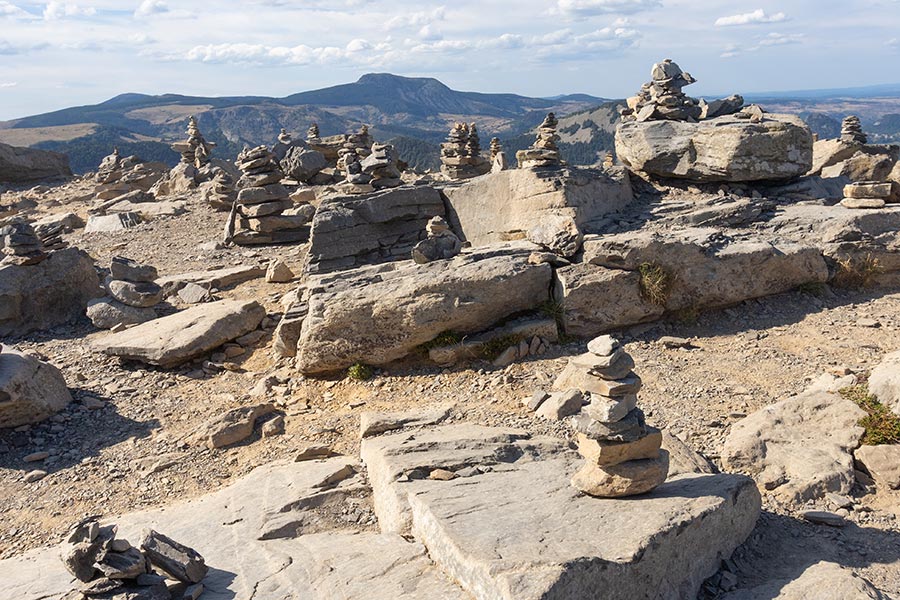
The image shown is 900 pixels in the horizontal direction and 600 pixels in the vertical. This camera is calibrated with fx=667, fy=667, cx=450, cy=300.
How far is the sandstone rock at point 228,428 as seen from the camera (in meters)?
11.8

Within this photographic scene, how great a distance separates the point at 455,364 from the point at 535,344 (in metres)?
1.68

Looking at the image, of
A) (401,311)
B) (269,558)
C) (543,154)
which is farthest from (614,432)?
(543,154)

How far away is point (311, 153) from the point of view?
32281 millimetres

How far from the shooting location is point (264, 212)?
23922mm

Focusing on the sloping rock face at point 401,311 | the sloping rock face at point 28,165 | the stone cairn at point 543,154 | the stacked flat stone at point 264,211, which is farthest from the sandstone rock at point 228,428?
the sloping rock face at point 28,165

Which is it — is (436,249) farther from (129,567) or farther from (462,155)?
(462,155)

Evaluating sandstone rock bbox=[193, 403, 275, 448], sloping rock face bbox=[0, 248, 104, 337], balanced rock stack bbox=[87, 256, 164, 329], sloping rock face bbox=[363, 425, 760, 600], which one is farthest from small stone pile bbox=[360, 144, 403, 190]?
sloping rock face bbox=[363, 425, 760, 600]

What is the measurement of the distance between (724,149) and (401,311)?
34.5ft

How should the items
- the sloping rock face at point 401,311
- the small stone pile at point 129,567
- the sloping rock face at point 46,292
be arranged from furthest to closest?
the sloping rock face at point 46,292 < the sloping rock face at point 401,311 < the small stone pile at point 129,567

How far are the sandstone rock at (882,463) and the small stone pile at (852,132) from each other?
1028 inches

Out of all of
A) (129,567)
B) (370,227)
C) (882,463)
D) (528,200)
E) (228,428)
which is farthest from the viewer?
(370,227)

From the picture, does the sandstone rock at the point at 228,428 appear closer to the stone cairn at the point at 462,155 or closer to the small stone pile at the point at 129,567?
the small stone pile at the point at 129,567

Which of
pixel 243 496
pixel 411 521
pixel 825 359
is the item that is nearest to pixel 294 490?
pixel 243 496

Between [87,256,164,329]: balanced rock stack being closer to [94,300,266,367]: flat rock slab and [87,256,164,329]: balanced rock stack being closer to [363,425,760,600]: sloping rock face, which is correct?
[94,300,266,367]: flat rock slab
